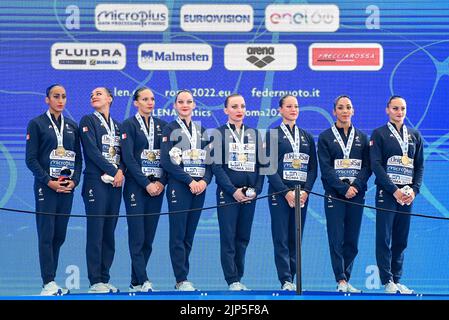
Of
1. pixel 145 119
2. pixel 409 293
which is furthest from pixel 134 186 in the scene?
pixel 409 293

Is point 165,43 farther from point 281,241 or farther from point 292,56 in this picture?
point 281,241

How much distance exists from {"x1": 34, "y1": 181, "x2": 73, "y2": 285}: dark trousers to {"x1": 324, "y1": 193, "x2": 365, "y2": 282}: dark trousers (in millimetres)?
Result: 2269

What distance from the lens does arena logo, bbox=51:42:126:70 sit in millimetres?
10773

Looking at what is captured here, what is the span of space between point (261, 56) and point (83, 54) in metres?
1.57

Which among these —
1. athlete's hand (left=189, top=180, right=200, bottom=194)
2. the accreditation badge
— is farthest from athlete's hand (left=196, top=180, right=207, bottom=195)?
the accreditation badge

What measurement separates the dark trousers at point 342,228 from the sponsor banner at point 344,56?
3.77 feet

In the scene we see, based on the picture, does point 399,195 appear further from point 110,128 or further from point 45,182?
→ point 45,182

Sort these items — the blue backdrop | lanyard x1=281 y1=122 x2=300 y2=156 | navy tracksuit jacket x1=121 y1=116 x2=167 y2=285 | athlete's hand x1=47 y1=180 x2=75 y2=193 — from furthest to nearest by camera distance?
the blue backdrop < lanyard x1=281 y1=122 x2=300 y2=156 < navy tracksuit jacket x1=121 y1=116 x2=167 y2=285 < athlete's hand x1=47 y1=180 x2=75 y2=193

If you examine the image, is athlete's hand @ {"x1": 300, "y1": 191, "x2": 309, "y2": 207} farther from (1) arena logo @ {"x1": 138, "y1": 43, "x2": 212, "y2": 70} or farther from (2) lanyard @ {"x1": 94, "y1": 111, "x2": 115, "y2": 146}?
(2) lanyard @ {"x1": 94, "y1": 111, "x2": 115, "y2": 146}

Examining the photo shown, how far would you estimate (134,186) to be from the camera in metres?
10.6

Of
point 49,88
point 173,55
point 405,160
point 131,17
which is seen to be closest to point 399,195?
point 405,160

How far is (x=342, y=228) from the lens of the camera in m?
10.6

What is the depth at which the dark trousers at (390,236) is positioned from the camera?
34.7 feet
